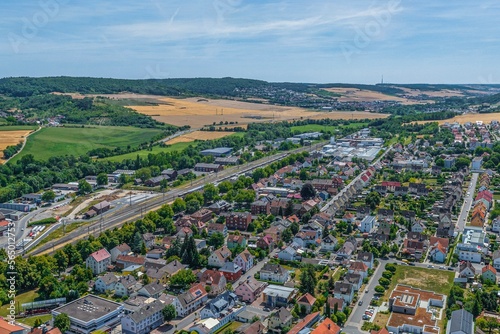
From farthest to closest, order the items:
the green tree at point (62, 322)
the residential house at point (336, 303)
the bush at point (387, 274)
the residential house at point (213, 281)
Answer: the bush at point (387, 274)
the residential house at point (213, 281)
the residential house at point (336, 303)
the green tree at point (62, 322)

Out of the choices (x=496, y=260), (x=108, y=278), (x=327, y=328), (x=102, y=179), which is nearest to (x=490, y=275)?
(x=496, y=260)

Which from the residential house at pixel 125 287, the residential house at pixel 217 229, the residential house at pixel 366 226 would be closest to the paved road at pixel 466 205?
the residential house at pixel 366 226

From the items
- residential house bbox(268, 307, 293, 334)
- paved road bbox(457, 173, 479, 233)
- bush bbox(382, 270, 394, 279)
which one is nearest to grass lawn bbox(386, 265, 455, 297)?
bush bbox(382, 270, 394, 279)

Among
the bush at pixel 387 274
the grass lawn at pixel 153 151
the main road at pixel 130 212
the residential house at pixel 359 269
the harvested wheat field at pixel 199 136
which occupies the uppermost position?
the harvested wheat field at pixel 199 136

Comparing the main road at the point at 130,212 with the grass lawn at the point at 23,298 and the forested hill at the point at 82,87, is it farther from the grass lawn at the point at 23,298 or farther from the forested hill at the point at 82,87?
the forested hill at the point at 82,87

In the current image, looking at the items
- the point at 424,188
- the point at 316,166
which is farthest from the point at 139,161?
the point at 424,188

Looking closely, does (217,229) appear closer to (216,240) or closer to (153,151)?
(216,240)

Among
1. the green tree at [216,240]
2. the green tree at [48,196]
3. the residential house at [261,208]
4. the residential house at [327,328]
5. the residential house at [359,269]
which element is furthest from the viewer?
the green tree at [48,196]
